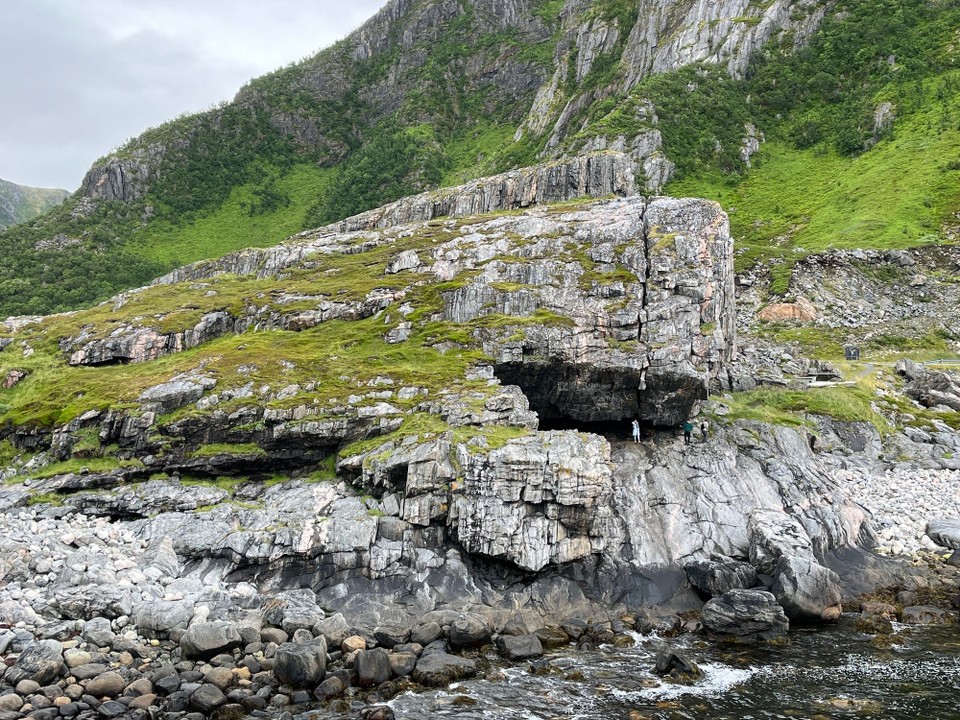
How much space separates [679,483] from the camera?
121 ft

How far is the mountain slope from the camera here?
9862 cm

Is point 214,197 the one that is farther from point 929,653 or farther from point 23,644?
point 929,653

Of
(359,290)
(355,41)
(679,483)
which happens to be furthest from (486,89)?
(679,483)

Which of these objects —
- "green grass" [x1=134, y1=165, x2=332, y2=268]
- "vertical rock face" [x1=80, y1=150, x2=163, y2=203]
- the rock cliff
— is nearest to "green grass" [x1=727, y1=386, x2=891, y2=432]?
the rock cliff

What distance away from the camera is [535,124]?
436 feet

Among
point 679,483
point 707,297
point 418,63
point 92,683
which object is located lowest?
point 92,683

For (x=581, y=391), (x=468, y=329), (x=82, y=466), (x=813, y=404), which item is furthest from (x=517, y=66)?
(x=82, y=466)

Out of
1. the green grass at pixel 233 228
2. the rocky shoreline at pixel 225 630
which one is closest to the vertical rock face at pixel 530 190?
the rocky shoreline at pixel 225 630

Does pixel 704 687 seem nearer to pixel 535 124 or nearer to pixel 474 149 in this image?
pixel 535 124

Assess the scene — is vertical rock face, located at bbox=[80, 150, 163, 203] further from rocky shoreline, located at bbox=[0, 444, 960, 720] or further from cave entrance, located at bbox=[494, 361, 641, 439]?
cave entrance, located at bbox=[494, 361, 641, 439]

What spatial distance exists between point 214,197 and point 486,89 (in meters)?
80.2

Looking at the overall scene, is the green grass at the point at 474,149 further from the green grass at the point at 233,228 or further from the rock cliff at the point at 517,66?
the green grass at the point at 233,228

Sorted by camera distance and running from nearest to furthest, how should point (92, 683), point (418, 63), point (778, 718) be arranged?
point (778, 718)
point (92, 683)
point (418, 63)

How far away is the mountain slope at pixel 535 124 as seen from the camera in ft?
324
